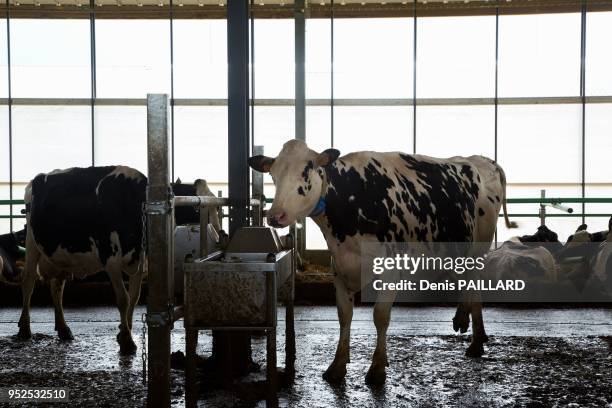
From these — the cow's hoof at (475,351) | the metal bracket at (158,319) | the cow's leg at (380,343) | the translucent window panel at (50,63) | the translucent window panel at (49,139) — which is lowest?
the cow's hoof at (475,351)

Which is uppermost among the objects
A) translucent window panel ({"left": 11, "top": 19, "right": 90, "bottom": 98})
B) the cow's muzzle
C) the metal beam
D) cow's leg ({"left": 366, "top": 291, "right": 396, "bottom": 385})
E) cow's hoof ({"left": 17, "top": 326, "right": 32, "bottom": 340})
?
translucent window panel ({"left": 11, "top": 19, "right": 90, "bottom": 98})

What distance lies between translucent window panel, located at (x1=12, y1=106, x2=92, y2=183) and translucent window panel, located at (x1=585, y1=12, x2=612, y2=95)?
8900 mm

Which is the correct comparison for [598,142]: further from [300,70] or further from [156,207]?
[156,207]

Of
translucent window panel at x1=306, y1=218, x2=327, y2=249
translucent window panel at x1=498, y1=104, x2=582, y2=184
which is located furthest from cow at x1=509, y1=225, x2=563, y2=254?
translucent window panel at x1=306, y1=218, x2=327, y2=249

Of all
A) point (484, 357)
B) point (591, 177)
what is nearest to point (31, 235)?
point (484, 357)

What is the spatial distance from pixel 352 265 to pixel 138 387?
5.33ft

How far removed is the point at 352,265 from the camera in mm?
4930

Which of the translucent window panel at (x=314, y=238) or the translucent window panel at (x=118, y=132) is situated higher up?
the translucent window panel at (x=118, y=132)

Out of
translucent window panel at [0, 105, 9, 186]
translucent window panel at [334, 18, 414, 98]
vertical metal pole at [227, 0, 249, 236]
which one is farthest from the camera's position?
translucent window panel at [0, 105, 9, 186]

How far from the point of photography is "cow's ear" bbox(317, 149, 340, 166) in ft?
15.3

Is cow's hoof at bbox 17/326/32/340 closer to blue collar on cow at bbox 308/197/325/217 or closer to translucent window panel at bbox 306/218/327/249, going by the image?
blue collar on cow at bbox 308/197/325/217

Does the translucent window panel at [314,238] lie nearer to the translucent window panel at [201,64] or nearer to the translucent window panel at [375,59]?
the translucent window panel at [375,59]

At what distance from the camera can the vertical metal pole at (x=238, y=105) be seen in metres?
5.01

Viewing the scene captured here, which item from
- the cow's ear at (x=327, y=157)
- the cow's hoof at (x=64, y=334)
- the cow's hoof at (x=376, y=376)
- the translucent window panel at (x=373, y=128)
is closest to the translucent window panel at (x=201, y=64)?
the translucent window panel at (x=373, y=128)
